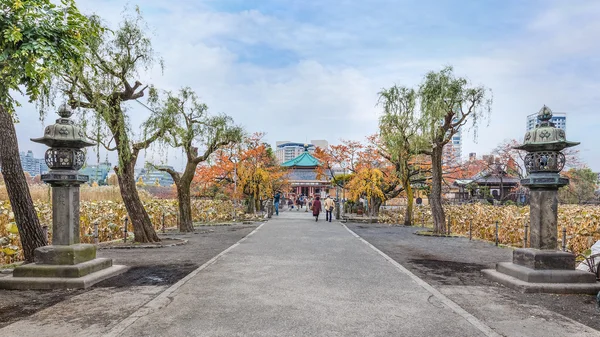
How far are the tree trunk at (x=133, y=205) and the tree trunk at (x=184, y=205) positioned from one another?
4.18 m

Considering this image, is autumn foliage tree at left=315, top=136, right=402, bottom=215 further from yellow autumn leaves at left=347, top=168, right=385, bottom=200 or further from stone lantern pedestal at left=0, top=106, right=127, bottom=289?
stone lantern pedestal at left=0, top=106, right=127, bottom=289

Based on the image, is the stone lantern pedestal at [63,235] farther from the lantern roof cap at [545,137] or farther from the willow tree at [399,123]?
Answer: the willow tree at [399,123]

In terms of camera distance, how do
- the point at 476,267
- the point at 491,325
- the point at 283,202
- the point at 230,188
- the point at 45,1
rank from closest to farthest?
the point at 491,325 < the point at 45,1 < the point at 476,267 < the point at 230,188 < the point at 283,202

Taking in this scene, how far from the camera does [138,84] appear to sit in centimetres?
1206

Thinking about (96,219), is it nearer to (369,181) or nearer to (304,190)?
(369,181)

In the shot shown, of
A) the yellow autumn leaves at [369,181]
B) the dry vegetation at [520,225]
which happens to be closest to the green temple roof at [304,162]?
the yellow autumn leaves at [369,181]

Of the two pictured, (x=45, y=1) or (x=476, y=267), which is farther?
(x=476, y=267)

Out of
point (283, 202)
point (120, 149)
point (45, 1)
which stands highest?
point (45, 1)

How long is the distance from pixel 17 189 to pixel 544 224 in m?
10.8

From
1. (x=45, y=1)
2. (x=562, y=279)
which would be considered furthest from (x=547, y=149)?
(x=45, y=1)

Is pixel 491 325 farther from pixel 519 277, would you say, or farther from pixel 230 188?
pixel 230 188

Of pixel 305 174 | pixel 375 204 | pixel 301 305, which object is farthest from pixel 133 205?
pixel 305 174

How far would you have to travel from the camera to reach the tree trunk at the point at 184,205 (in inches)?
686

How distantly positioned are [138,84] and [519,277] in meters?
11.2
